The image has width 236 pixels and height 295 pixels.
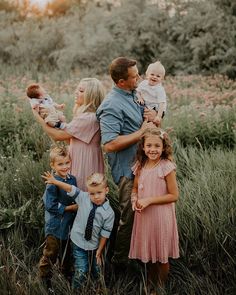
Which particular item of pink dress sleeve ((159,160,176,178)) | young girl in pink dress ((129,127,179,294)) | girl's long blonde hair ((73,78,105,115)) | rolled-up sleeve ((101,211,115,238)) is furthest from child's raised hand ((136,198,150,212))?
girl's long blonde hair ((73,78,105,115))

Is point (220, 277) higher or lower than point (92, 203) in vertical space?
lower

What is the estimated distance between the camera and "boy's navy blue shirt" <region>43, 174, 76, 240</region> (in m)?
4.13

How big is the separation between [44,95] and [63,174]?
832mm

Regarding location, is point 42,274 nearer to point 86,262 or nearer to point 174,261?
point 86,262

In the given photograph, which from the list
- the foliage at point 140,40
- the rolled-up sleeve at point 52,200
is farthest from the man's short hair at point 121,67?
Answer: the foliage at point 140,40

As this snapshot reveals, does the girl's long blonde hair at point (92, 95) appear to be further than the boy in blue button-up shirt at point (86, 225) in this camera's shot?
Yes

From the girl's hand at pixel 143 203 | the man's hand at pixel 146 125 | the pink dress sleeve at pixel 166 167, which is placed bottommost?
the girl's hand at pixel 143 203

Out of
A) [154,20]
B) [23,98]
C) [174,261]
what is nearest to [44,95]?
[174,261]

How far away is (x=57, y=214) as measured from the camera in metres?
4.18

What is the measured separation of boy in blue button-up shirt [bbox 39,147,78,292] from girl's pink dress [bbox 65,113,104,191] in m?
0.12

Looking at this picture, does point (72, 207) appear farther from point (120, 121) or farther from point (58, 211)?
point (120, 121)

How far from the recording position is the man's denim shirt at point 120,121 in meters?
3.94

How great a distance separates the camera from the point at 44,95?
179 inches

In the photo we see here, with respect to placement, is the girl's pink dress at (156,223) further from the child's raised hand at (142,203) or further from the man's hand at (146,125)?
the man's hand at (146,125)
